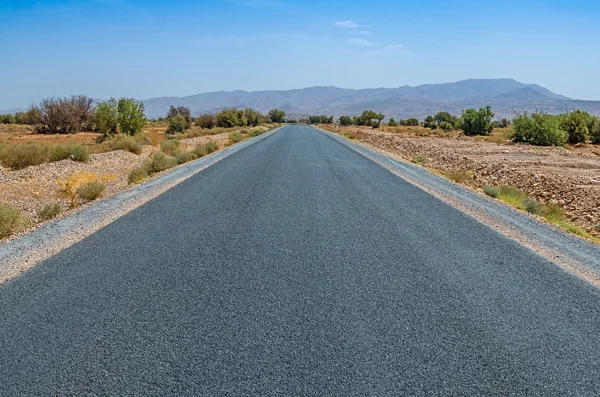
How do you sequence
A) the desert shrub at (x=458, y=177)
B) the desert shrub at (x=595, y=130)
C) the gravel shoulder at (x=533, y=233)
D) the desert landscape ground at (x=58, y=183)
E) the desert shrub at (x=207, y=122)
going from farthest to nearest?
the desert shrub at (x=207, y=122) → the desert shrub at (x=595, y=130) → the desert shrub at (x=458, y=177) → the desert landscape ground at (x=58, y=183) → the gravel shoulder at (x=533, y=233)

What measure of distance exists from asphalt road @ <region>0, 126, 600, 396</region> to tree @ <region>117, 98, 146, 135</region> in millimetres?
31722

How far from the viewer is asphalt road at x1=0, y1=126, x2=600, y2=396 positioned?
3.53 metres

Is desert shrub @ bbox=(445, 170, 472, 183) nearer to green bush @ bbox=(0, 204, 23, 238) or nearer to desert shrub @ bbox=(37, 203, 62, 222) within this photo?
desert shrub @ bbox=(37, 203, 62, 222)

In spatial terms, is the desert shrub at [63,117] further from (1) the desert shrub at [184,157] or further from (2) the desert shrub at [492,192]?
(2) the desert shrub at [492,192]

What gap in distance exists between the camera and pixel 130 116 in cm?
3800

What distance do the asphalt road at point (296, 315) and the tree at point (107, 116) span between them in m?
32.0

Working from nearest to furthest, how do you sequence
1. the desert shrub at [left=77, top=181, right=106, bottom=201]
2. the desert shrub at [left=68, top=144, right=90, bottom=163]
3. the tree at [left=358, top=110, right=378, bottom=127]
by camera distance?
the desert shrub at [left=77, top=181, right=106, bottom=201]
the desert shrub at [left=68, top=144, right=90, bottom=163]
the tree at [left=358, top=110, right=378, bottom=127]

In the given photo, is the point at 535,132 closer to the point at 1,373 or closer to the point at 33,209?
the point at 33,209

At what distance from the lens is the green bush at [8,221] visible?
820cm

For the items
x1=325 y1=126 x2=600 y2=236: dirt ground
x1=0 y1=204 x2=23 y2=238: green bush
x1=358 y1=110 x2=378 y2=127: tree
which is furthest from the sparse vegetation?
x1=358 y1=110 x2=378 y2=127: tree

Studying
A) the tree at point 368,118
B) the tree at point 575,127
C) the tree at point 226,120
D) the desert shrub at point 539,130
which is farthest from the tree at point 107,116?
the tree at point 368,118

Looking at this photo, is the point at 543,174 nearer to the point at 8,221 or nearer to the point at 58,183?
the point at 58,183

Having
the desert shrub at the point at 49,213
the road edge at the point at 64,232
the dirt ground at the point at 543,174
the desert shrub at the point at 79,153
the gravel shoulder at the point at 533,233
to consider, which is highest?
the desert shrub at the point at 79,153

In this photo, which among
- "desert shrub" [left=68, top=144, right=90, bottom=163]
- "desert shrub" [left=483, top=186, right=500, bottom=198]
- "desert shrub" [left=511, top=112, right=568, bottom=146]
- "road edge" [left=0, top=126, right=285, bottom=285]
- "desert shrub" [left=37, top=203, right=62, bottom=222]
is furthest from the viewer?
"desert shrub" [left=511, top=112, right=568, bottom=146]
